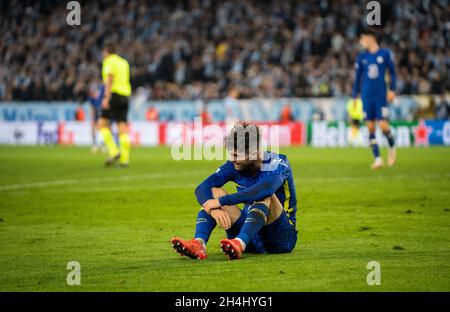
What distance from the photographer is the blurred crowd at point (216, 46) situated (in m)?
30.4

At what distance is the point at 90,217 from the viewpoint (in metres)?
10.5

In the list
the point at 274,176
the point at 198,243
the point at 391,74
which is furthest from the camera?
the point at 391,74

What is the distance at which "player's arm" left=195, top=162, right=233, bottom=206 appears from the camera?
730cm

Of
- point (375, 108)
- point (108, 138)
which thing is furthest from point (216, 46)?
point (375, 108)

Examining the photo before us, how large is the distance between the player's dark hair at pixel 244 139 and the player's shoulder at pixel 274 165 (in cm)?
25

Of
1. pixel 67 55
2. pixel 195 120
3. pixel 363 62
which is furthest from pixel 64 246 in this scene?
pixel 67 55

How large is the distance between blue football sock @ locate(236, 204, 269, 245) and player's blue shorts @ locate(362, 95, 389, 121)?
10.7 meters

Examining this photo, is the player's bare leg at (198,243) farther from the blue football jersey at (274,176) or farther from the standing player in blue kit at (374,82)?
the standing player in blue kit at (374,82)

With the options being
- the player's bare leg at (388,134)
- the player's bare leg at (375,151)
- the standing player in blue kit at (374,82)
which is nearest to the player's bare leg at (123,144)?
the standing player in blue kit at (374,82)

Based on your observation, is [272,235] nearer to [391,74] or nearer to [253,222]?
[253,222]

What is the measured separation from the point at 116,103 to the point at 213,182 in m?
12.3

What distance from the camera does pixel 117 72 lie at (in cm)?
1917

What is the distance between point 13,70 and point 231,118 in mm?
13760
